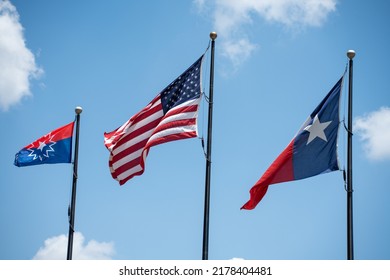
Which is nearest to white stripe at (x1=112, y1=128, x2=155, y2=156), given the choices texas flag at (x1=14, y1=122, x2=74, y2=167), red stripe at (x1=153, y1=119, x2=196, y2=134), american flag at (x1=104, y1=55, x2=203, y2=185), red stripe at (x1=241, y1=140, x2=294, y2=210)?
american flag at (x1=104, y1=55, x2=203, y2=185)

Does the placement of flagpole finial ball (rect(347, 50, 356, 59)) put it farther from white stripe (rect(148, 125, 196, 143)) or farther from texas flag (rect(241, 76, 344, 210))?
white stripe (rect(148, 125, 196, 143))

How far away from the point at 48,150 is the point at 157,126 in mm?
5661

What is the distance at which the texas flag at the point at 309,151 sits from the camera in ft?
90.0

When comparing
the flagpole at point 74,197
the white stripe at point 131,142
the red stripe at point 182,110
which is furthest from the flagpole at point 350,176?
the flagpole at point 74,197

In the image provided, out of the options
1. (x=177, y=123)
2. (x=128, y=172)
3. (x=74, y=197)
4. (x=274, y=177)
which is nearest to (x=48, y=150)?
(x=74, y=197)

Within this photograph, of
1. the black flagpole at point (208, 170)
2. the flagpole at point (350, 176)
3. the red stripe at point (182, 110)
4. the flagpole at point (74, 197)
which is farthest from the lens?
the flagpole at point (74, 197)

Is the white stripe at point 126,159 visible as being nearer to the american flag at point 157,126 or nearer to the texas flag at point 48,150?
the american flag at point 157,126

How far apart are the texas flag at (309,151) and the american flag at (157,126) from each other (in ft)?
9.78

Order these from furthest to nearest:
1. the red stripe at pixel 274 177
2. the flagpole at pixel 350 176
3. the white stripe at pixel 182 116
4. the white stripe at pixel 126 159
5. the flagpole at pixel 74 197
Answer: the flagpole at pixel 74 197 < the white stripe at pixel 126 159 < the white stripe at pixel 182 116 < the red stripe at pixel 274 177 < the flagpole at pixel 350 176

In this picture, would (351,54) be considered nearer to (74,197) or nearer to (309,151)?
(309,151)

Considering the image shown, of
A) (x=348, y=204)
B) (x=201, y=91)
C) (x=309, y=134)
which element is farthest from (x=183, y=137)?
(x=348, y=204)

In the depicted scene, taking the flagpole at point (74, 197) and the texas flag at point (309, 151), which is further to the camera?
the flagpole at point (74, 197)

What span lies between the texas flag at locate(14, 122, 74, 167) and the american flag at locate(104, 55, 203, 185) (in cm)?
230
